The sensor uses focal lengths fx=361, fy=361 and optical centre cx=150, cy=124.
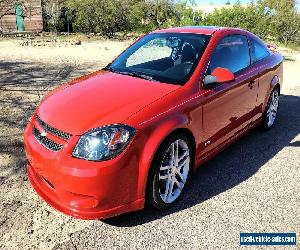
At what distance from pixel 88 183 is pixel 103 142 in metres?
0.37

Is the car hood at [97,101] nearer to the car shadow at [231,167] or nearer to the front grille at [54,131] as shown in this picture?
the front grille at [54,131]

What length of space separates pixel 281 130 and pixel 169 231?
3653 millimetres

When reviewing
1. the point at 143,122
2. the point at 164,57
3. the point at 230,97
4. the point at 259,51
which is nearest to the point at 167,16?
the point at 259,51

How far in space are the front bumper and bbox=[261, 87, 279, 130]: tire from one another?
336 centimetres

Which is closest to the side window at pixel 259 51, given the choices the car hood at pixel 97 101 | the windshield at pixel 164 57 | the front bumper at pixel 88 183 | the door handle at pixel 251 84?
the door handle at pixel 251 84

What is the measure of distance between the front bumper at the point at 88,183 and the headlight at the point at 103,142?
5 centimetres

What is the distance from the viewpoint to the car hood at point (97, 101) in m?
3.24

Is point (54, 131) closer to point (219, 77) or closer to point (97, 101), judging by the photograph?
point (97, 101)

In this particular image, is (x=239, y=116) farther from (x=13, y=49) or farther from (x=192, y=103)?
(x=13, y=49)

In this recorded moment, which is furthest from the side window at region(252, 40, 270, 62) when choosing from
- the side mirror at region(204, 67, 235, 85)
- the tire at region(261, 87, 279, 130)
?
the side mirror at region(204, 67, 235, 85)

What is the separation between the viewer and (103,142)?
3.08 metres

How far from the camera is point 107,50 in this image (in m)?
15.6

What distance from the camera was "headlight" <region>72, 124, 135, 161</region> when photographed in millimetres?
3049

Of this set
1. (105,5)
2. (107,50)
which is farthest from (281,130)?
(105,5)
